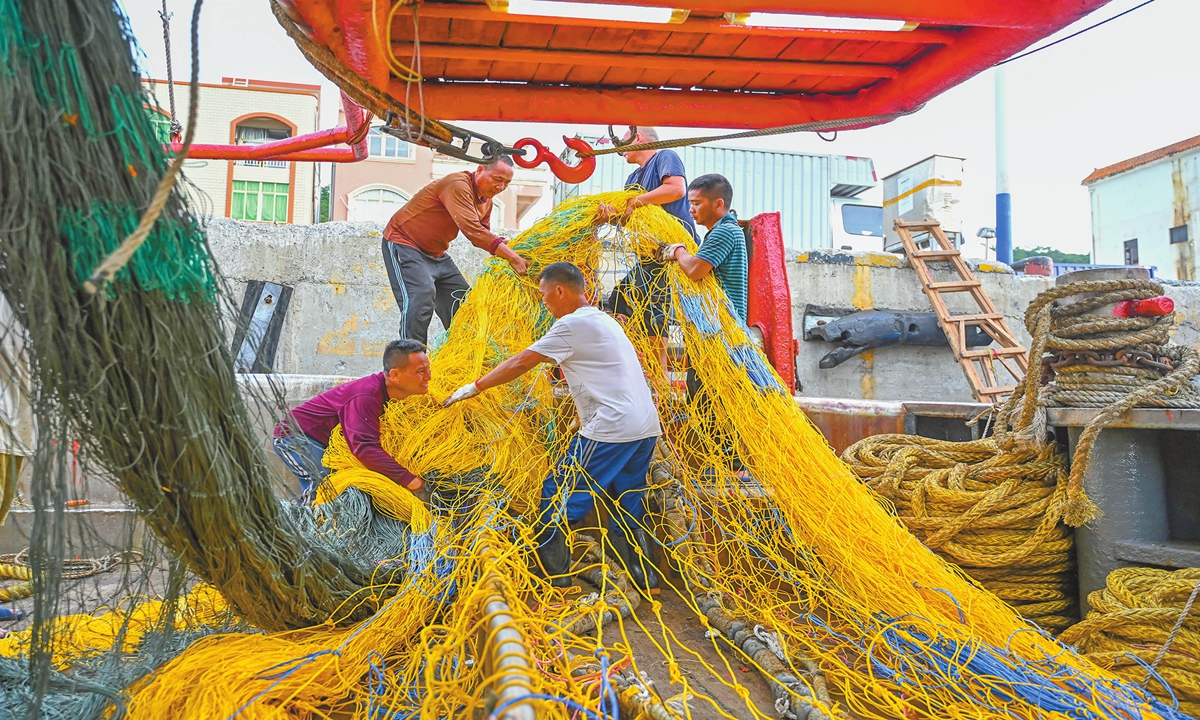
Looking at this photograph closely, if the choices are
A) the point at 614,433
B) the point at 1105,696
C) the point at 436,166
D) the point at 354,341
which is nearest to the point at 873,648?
the point at 1105,696

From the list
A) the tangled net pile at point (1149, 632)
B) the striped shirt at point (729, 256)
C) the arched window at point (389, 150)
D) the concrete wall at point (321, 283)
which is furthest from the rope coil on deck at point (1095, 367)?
the arched window at point (389, 150)

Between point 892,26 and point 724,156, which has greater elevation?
point 724,156

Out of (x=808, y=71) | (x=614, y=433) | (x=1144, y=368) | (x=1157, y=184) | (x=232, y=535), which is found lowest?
(x=232, y=535)

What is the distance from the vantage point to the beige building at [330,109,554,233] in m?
30.4

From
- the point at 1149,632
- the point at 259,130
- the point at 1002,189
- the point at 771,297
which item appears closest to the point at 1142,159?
the point at 1002,189

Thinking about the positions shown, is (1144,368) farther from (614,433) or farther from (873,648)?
(614,433)

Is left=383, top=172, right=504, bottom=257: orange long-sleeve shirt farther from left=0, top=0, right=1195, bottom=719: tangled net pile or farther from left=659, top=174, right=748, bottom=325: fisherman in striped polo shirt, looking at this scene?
left=659, top=174, right=748, bottom=325: fisherman in striped polo shirt

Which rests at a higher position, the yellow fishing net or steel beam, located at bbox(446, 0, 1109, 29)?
steel beam, located at bbox(446, 0, 1109, 29)

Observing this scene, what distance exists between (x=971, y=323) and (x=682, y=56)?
676cm

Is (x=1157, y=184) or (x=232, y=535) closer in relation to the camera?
(x=232, y=535)

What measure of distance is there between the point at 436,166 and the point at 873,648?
107 ft

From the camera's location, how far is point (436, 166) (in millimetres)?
32844

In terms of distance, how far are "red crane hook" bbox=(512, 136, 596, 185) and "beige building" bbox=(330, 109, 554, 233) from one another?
27692 mm

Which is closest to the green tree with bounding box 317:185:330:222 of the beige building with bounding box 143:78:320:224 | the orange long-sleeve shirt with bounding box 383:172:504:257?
the beige building with bounding box 143:78:320:224
